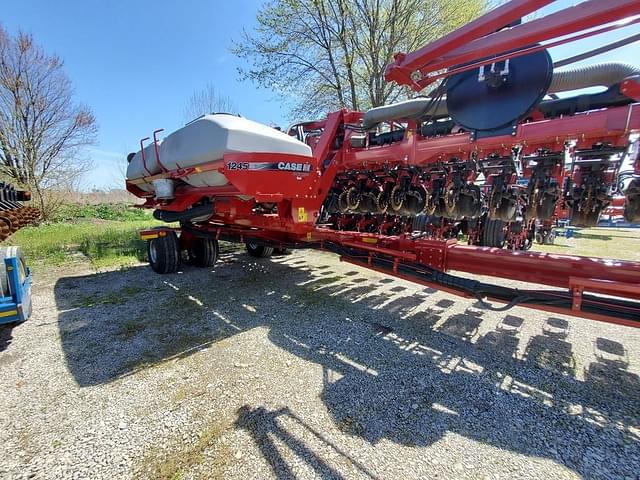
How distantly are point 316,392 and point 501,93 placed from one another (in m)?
3.00

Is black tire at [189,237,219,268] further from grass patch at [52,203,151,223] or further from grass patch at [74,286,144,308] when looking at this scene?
grass patch at [52,203,151,223]

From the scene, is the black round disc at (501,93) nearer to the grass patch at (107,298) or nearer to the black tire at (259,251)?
the grass patch at (107,298)

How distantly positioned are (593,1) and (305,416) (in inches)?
118

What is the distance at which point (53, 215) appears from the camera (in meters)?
14.7

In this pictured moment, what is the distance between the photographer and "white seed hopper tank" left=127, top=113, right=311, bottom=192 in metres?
3.27

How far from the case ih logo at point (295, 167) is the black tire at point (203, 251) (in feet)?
9.89

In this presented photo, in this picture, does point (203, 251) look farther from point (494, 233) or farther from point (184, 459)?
point (494, 233)

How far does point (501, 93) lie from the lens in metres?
2.83

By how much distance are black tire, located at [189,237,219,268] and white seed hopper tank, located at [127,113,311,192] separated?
192 centimetres

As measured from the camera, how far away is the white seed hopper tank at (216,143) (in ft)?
10.7

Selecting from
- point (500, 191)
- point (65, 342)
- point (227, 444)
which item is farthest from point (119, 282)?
point (500, 191)

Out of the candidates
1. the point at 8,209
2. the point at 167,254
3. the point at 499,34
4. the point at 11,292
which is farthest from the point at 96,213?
the point at 499,34

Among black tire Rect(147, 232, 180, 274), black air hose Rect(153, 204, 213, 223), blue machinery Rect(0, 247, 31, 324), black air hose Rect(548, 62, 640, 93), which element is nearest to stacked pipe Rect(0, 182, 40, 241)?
black tire Rect(147, 232, 180, 274)

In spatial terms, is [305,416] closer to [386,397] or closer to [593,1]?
[386,397]
